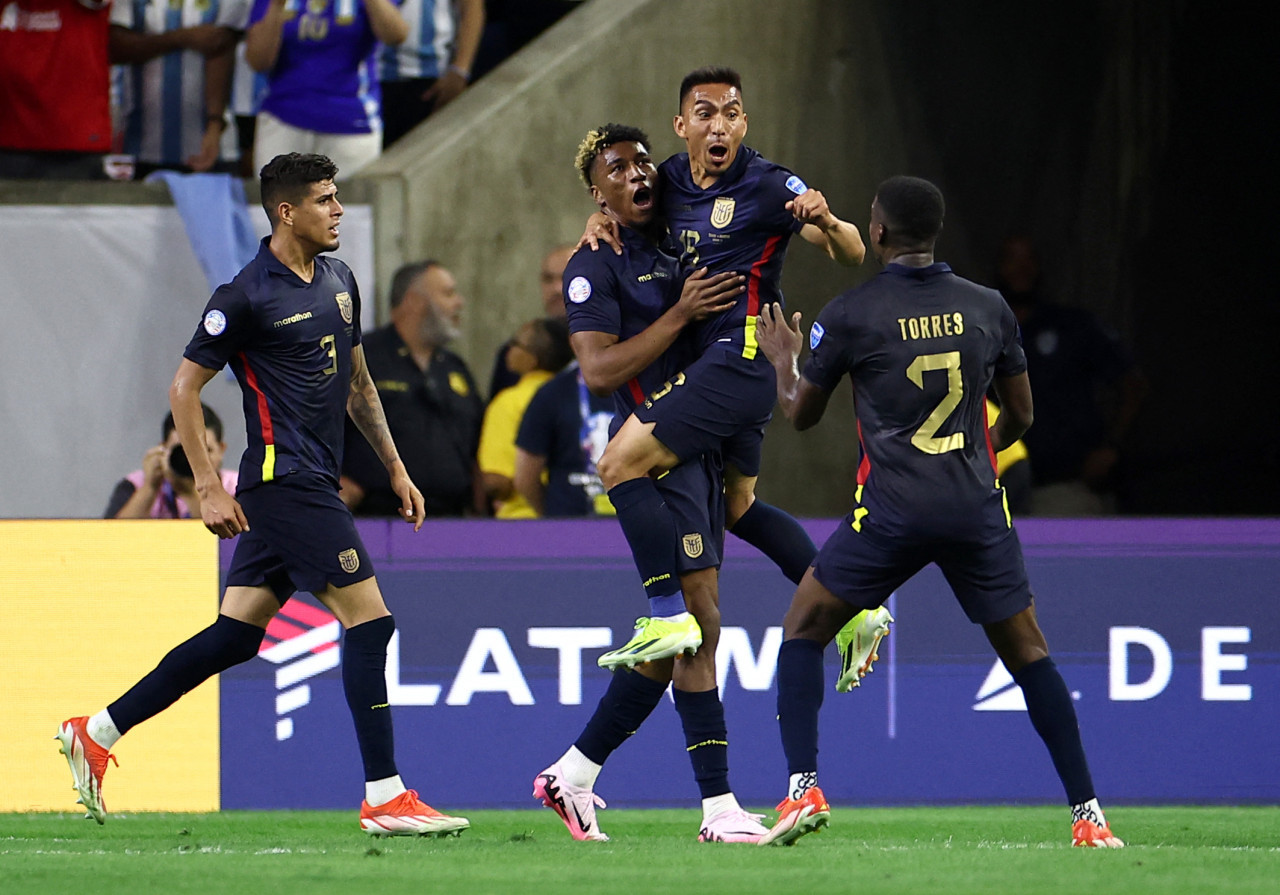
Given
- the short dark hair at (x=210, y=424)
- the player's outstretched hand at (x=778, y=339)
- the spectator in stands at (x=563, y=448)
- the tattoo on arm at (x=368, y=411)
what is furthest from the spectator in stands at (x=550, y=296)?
the player's outstretched hand at (x=778, y=339)

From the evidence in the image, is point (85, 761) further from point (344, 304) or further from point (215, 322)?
point (344, 304)

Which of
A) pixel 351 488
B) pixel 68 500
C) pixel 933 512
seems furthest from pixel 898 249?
pixel 68 500

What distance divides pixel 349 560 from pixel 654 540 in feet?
3.24

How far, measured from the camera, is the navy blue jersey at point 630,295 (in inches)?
241

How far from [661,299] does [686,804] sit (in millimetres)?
2643

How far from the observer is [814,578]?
19.1ft

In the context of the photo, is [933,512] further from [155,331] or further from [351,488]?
[155,331]

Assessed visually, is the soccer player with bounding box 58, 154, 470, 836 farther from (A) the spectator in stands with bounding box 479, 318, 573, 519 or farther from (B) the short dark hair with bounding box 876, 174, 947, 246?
(A) the spectator in stands with bounding box 479, 318, 573, 519

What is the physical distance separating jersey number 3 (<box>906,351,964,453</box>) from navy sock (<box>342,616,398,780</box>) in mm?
1836

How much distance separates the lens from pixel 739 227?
19.8 feet

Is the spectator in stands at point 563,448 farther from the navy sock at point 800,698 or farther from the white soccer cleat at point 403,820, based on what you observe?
the navy sock at point 800,698

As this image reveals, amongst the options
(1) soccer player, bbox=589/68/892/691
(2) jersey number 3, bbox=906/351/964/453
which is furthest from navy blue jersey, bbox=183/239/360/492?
(2) jersey number 3, bbox=906/351/964/453

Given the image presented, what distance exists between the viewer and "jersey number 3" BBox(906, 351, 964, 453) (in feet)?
18.4

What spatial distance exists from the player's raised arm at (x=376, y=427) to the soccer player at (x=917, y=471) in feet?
4.67
